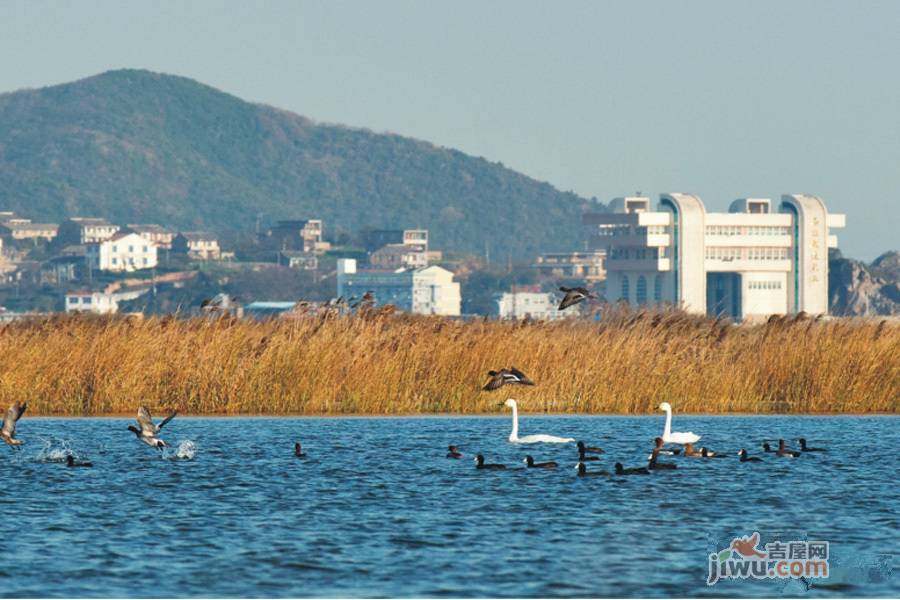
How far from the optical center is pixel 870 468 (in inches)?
1089

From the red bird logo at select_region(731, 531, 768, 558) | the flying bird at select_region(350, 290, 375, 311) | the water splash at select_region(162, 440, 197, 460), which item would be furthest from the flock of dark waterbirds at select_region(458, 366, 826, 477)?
the flying bird at select_region(350, 290, 375, 311)

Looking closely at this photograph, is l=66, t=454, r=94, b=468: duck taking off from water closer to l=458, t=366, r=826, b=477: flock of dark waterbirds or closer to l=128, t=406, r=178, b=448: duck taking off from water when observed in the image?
l=128, t=406, r=178, b=448: duck taking off from water

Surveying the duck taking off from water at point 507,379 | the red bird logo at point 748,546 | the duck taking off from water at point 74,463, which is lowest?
the red bird logo at point 748,546

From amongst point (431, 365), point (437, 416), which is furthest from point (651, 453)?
point (431, 365)

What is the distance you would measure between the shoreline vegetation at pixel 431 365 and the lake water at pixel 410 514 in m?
2.48

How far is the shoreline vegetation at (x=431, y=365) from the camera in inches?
1409

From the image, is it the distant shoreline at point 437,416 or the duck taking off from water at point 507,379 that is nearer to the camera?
the duck taking off from water at point 507,379

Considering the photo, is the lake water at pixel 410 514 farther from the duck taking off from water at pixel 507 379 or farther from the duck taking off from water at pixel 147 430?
the duck taking off from water at pixel 507 379

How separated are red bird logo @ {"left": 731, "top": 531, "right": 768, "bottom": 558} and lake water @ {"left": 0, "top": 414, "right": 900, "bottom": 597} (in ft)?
0.60

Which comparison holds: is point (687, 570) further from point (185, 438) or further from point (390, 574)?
point (185, 438)

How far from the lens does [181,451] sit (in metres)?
28.6

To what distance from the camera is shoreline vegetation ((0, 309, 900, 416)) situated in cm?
3578

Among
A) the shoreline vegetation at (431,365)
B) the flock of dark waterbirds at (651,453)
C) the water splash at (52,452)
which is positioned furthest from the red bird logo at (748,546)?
Answer: the shoreline vegetation at (431,365)

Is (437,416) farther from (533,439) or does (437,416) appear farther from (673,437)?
(673,437)
